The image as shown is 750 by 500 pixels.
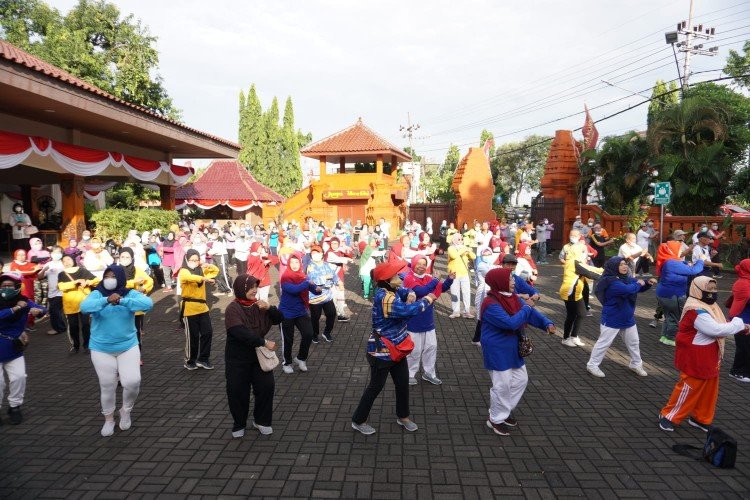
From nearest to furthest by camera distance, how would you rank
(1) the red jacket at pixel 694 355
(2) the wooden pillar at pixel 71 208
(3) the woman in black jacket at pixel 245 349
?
(3) the woman in black jacket at pixel 245 349 < (1) the red jacket at pixel 694 355 < (2) the wooden pillar at pixel 71 208

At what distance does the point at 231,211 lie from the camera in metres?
36.8

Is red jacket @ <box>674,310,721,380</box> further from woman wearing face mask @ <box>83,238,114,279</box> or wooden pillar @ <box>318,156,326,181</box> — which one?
wooden pillar @ <box>318,156,326,181</box>

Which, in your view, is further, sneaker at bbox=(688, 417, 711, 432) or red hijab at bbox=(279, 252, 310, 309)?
red hijab at bbox=(279, 252, 310, 309)

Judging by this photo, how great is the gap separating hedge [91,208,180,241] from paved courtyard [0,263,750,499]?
780cm

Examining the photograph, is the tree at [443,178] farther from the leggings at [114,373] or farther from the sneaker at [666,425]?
the leggings at [114,373]

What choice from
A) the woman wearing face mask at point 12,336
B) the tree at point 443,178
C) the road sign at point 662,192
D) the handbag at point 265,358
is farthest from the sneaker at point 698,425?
the tree at point 443,178

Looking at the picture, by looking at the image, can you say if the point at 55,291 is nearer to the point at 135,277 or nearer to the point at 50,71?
the point at 135,277

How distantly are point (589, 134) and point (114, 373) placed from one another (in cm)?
2651

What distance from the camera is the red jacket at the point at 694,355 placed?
14.8 feet

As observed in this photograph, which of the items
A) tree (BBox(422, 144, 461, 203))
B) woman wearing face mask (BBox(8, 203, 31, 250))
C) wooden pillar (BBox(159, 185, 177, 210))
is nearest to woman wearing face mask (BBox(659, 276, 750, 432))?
woman wearing face mask (BBox(8, 203, 31, 250))

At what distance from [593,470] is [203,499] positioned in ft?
11.0

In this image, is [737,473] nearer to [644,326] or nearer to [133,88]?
[644,326]

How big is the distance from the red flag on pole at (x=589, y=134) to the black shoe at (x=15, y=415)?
2671cm

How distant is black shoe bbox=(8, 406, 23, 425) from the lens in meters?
5.08
